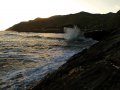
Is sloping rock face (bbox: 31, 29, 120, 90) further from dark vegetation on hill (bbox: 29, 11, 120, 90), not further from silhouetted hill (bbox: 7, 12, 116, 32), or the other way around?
silhouetted hill (bbox: 7, 12, 116, 32)

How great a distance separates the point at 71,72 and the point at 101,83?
1615 millimetres

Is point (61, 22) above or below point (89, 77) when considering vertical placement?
below

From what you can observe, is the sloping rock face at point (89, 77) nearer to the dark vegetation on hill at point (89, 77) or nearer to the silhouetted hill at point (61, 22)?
the dark vegetation on hill at point (89, 77)

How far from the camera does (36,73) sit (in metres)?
12.2

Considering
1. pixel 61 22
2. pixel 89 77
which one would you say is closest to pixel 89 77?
pixel 89 77

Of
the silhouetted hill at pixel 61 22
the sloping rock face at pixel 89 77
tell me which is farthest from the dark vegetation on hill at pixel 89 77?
the silhouetted hill at pixel 61 22

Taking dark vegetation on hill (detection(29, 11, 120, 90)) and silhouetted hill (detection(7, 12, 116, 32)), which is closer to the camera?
dark vegetation on hill (detection(29, 11, 120, 90))

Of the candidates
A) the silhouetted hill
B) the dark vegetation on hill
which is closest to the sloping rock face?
the dark vegetation on hill

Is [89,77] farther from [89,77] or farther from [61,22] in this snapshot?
[61,22]

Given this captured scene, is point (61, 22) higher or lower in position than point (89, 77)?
lower

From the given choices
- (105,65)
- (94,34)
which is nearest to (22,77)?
(105,65)

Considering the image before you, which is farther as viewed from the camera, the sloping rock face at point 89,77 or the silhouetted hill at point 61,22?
the silhouetted hill at point 61,22

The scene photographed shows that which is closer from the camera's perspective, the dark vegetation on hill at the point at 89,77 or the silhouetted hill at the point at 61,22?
the dark vegetation on hill at the point at 89,77

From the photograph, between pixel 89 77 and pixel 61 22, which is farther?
pixel 61 22
